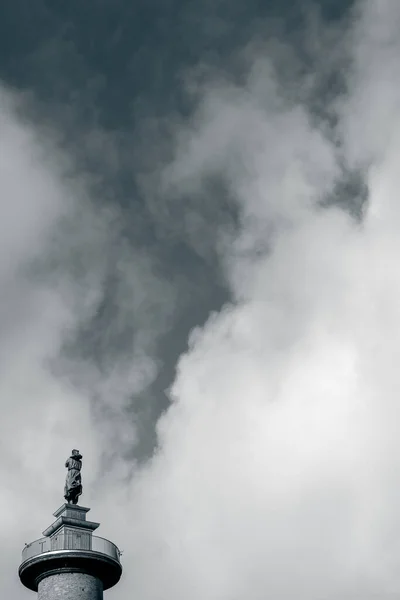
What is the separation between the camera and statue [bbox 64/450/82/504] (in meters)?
43.3

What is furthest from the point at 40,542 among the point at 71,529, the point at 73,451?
the point at 73,451

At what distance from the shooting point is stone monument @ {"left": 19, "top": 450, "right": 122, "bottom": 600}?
40.5 meters

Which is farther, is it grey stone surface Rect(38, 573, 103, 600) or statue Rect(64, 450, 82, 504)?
statue Rect(64, 450, 82, 504)

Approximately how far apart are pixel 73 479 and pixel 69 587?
5.55 m

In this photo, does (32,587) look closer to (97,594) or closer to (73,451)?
(97,594)

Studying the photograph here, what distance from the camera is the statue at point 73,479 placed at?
43281mm

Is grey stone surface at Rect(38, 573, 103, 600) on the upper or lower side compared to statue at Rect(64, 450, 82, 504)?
lower

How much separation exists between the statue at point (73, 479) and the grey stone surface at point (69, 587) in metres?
3.91

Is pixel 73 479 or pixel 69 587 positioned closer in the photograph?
pixel 69 587

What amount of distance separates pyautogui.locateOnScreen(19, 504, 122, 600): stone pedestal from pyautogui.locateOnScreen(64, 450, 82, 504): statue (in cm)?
78

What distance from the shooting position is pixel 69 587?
4038 cm

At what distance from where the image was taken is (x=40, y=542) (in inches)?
1649

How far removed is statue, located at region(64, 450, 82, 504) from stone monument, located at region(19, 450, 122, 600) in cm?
25

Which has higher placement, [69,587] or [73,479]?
[73,479]
